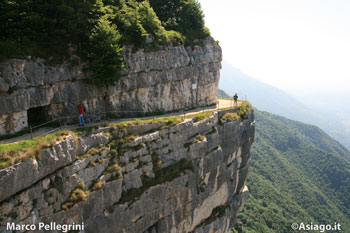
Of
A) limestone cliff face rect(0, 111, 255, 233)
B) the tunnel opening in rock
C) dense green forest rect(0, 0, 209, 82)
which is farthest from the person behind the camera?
the tunnel opening in rock

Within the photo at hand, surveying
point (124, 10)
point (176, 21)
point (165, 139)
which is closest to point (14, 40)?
point (124, 10)

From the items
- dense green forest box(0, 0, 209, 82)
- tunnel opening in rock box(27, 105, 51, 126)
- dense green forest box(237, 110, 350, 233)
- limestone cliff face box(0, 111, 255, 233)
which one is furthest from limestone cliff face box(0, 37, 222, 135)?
dense green forest box(237, 110, 350, 233)

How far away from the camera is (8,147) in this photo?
1302 cm

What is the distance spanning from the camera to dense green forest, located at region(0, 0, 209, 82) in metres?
17.2

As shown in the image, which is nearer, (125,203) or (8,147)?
(8,147)

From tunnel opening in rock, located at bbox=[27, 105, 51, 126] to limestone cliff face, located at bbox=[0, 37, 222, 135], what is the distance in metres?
0.09

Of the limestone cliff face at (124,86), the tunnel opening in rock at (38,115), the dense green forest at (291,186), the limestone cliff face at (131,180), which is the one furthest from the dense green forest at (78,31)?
the dense green forest at (291,186)

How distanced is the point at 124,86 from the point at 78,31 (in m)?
6.68

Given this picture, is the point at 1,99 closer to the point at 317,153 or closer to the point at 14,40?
the point at 14,40

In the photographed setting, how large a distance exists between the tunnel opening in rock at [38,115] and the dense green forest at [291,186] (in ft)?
153

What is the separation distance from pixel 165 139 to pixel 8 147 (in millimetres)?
12281

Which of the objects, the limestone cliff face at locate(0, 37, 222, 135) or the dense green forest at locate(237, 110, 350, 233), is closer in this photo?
the limestone cliff face at locate(0, 37, 222, 135)

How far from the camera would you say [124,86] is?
→ 23641 millimetres

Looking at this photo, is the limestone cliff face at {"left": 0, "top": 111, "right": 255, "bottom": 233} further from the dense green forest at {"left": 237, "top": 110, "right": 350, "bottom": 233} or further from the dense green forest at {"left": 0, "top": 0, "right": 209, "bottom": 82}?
the dense green forest at {"left": 237, "top": 110, "right": 350, "bottom": 233}
